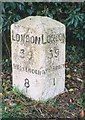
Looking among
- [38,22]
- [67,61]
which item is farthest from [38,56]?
[67,61]

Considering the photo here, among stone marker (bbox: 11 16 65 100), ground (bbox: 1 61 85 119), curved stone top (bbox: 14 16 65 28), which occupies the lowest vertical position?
ground (bbox: 1 61 85 119)

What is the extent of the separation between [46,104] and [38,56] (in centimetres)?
38

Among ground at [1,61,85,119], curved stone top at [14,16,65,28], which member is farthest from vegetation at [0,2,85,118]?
curved stone top at [14,16,65,28]

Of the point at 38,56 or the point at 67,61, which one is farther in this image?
the point at 67,61

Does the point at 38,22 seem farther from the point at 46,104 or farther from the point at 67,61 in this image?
the point at 67,61

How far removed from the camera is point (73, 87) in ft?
12.2

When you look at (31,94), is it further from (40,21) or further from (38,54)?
(40,21)

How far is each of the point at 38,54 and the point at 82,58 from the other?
0.95 m

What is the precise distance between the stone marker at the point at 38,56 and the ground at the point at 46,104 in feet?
0.23

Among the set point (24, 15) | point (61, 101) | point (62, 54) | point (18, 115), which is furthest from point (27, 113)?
point (24, 15)

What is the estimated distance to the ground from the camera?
3.30 metres

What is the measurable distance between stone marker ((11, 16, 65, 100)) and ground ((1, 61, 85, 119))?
2.7 inches

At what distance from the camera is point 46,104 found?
11.1ft

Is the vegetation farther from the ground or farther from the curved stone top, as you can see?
the curved stone top
